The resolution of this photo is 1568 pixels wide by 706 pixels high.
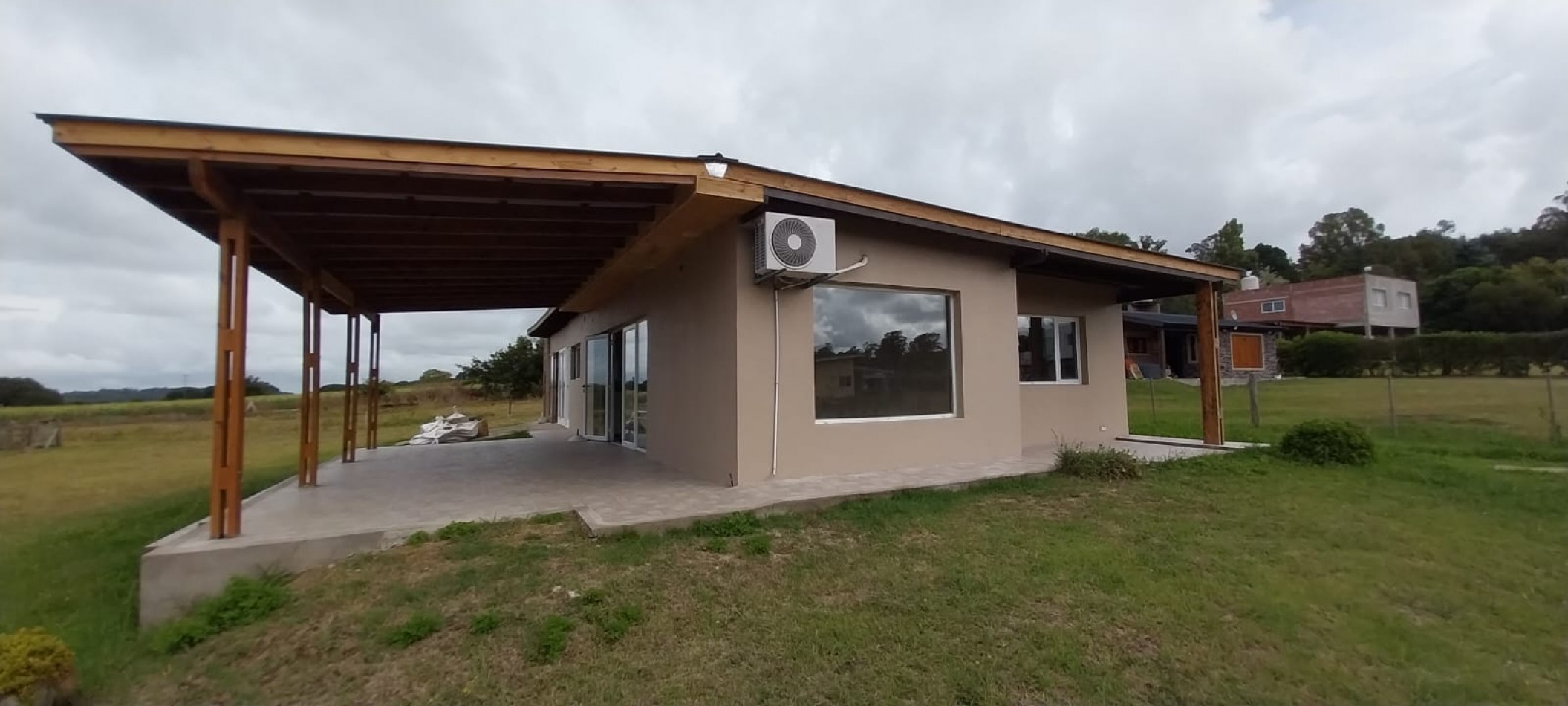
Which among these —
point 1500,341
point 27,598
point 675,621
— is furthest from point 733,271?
point 1500,341

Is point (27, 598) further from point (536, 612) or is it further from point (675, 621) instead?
point (675, 621)

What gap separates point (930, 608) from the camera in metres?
3.38

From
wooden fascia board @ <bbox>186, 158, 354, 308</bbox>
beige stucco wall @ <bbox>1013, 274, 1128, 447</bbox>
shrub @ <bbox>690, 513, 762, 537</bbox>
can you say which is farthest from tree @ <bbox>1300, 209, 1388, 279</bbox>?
wooden fascia board @ <bbox>186, 158, 354, 308</bbox>

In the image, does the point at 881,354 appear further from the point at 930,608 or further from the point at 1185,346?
the point at 1185,346

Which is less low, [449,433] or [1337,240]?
[1337,240]

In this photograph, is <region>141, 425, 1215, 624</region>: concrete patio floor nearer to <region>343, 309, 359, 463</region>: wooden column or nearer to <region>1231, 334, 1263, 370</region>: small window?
<region>343, 309, 359, 463</region>: wooden column

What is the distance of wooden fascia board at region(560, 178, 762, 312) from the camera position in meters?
5.12

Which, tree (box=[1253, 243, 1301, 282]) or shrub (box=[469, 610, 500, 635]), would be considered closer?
shrub (box=[469, 610, 500, 635])

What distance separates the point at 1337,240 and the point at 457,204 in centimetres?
6911

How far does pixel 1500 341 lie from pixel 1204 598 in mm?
29249

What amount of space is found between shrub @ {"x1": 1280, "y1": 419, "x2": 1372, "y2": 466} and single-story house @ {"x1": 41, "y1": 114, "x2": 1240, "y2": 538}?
3.36ft

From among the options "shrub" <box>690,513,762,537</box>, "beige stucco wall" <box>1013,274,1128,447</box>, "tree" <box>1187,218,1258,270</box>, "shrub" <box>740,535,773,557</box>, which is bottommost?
"shrub" <box>740,535,773,557</box>

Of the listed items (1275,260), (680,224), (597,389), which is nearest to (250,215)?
(680,224)

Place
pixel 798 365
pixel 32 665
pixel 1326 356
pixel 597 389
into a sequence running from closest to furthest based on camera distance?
1. pixel 32 665
2. pixel 798 365
3. pixel 597 389
4. pixel 1326 356
